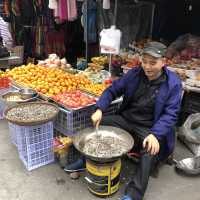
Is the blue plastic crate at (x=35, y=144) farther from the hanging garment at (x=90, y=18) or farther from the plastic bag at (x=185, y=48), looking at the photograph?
the hanging garment at (x=90, y=18)

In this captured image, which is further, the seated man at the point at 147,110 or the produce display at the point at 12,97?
the produce display at the point at 12,97

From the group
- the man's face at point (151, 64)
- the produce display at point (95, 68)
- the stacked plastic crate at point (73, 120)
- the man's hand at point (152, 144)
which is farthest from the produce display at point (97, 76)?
the man's hand at point (152, 144)

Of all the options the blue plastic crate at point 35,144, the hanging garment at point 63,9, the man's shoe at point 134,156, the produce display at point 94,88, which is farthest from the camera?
the hanging garment at point 63,9

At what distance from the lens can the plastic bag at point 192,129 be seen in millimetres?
3303

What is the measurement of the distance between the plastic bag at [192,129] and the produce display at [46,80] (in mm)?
1304

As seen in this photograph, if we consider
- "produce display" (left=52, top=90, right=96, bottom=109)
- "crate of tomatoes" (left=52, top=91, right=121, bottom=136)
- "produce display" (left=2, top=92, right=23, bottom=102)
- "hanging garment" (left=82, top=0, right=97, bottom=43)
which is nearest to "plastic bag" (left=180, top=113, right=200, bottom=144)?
"crate of tomatoes" (left=52, top=91, right=121, bottom=136)

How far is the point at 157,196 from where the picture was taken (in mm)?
2635

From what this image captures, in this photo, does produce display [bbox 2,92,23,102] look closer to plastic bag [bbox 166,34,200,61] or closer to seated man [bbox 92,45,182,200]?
seated man [bbox 92,45,182,200]

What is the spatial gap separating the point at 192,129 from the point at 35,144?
1759 millimetres

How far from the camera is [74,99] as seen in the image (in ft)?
10.3

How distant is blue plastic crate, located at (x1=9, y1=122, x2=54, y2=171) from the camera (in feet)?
9.21

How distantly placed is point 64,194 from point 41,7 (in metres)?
4.43

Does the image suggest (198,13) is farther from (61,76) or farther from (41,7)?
(41,7)

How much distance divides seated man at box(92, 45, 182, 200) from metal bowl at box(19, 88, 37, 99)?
0.95 metres
